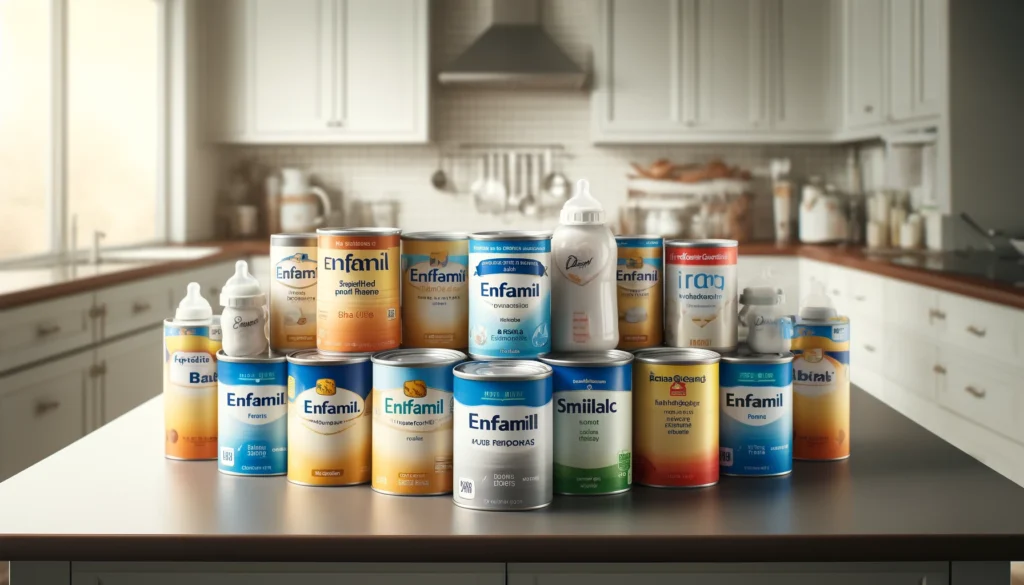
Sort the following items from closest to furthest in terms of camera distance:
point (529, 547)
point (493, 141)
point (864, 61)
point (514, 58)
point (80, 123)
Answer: point (529, 547) → point (80, 123) → point (864, 61) → point (514, 58) → point (493, 141)

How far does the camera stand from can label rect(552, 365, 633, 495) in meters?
1.22

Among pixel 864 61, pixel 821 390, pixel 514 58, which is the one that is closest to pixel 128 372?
pixel 514 58

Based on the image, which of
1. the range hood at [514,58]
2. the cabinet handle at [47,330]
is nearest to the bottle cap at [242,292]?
the cabinet handle at [47,330]

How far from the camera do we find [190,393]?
1385 mm

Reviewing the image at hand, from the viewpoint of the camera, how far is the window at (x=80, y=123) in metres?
4.00

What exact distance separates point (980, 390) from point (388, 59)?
3.27 m

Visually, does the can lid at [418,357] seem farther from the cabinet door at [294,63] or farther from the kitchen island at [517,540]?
the cabinet door at [294,63]

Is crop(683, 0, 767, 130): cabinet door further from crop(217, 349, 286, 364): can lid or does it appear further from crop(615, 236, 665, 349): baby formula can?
crop(217, 349, 286, 364): can lid

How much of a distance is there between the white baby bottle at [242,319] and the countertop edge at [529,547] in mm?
306

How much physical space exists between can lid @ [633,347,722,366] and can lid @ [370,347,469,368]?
225 mm

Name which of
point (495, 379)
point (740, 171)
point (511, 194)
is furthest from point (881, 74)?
point (495, 379)

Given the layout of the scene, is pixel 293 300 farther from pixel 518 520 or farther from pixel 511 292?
pixel 518 520

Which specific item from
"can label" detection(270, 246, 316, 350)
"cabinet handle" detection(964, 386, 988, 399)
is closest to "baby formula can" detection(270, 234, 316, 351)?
"can label" detection(270, 246, 316, 350)

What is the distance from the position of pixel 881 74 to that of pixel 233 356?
413 cm
